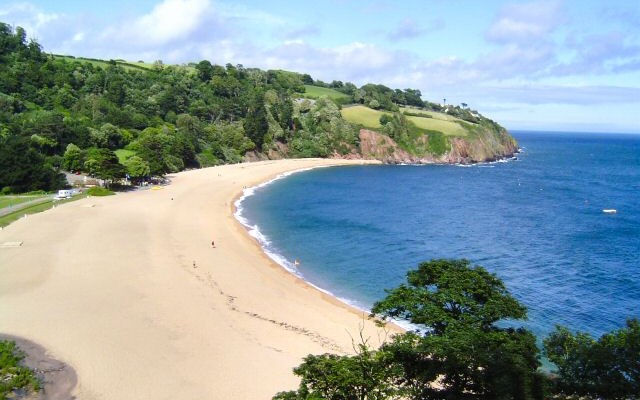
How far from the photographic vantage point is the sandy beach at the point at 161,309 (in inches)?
901

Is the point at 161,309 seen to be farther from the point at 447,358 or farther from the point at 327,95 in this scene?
the point at 327,95

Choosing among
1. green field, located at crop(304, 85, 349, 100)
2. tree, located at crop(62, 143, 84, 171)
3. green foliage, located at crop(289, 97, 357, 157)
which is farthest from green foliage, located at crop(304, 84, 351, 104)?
tree, located at crop(62, 143, 84, 171)

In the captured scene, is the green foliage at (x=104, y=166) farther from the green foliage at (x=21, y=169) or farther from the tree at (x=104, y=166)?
the green foliage at (x=21, y=169)

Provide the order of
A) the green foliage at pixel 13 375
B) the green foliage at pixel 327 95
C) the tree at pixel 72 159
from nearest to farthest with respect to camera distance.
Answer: the green foliage at pixel 13 375 → the tree at pixel 72 159 → the green foliage at pixel 327 95

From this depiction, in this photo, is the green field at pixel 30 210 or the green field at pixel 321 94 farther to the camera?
the green field at pixel 321 94

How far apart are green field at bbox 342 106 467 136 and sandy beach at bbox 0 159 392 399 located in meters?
96.4

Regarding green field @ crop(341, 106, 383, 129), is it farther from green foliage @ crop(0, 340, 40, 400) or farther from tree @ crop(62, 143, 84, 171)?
green foliage @ crop(0, 340, 40, 400)

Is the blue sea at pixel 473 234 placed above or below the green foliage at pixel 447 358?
below

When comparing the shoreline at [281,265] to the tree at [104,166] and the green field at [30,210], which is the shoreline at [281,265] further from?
the green field at [30,210]

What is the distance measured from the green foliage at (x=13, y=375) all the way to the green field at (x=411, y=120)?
122977mm

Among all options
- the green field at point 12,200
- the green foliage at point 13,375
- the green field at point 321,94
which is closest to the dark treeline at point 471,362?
the green foliage at point 13,375

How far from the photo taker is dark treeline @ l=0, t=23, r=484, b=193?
71688 millimetres

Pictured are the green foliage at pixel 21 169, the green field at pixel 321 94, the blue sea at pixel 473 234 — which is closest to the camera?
the blue sea at pixel 473 234

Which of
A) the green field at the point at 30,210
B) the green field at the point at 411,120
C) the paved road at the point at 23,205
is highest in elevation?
the green field at the point at 411,120
